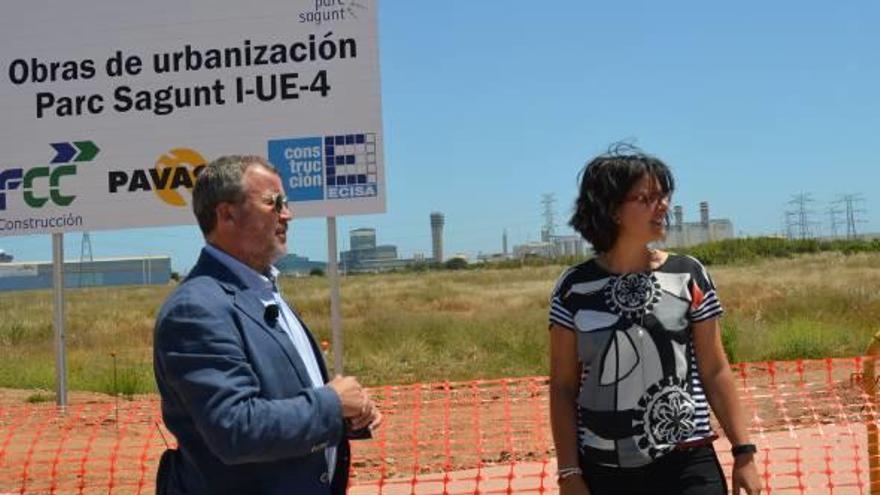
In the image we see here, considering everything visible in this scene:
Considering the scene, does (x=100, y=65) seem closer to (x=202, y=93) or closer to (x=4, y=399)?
(x=202, y=93)

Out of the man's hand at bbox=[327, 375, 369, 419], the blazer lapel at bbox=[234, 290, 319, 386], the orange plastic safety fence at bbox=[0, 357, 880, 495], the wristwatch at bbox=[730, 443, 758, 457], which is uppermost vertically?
the blazer lapel at bbox=[234, 290, 319, 386]

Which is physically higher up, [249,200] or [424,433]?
[249,200]

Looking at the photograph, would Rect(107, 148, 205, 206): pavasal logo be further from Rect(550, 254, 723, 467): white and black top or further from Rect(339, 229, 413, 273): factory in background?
Rect(339, 229, 413, 273): factory in background

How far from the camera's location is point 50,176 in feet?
31.7

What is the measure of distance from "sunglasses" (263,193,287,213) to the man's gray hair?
71mm

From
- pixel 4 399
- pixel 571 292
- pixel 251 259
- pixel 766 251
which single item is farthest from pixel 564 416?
pixel 766 251

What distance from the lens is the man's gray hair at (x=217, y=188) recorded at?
266 centimetres

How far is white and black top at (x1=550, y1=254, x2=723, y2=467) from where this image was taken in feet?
9.99

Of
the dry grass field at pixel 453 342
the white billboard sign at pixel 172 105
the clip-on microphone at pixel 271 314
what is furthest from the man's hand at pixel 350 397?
the dry grass field at pixel 453 342

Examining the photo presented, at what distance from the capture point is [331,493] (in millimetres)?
2703

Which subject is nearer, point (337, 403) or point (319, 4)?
point (337, 403)

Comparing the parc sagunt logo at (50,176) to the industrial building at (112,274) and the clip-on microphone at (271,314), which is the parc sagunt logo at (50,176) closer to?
the clip-on microphone at (271,314)

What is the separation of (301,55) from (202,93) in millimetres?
1040

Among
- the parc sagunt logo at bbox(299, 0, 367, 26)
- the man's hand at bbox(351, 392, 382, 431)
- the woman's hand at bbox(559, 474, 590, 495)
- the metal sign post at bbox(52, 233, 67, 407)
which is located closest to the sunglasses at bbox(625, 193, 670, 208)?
the woman's hand at bbox(559, 474, 590, 495)
